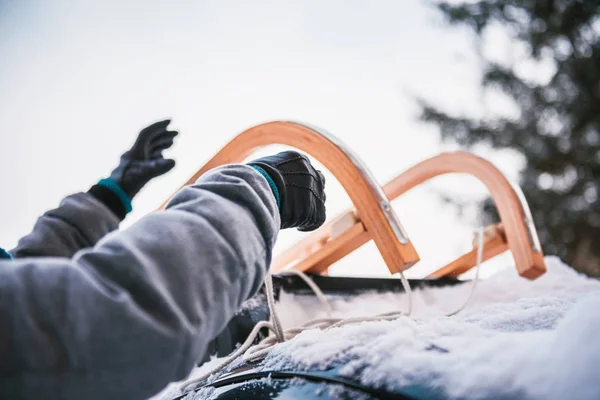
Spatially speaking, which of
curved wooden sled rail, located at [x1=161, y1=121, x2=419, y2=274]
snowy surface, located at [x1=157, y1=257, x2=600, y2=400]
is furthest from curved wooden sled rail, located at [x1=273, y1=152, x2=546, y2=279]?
snowy surface, located at [x1=157, y1=257, x2=600, y2=400]

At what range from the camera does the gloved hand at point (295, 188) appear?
1.67 feet

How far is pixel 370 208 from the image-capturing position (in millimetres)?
870

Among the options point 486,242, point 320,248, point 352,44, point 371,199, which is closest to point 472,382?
point 371,199

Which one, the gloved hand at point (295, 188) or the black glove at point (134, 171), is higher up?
the black glove at point (134, 171)

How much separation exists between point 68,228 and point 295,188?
0.38 meters

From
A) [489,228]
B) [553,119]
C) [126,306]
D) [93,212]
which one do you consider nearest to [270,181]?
[126,306]

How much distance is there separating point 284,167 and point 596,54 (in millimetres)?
5031

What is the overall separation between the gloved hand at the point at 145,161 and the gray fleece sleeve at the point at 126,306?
0.43m

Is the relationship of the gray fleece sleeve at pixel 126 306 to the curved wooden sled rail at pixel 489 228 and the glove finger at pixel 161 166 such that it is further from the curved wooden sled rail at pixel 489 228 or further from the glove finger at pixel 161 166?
the curved wooden sled rail at pixel 489 228

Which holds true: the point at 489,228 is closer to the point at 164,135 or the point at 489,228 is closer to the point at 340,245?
the point at 340,245

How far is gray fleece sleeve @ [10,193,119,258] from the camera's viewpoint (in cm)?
67

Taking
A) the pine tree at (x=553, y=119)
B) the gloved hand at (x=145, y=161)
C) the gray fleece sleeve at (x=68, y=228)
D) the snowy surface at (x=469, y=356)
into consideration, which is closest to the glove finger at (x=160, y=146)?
the gloved hand at (x=145, y=161)

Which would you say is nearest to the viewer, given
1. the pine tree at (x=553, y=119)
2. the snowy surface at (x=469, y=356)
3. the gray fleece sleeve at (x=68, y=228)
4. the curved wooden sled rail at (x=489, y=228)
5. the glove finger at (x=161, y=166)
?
the snowy surface at (x=469, y=356)

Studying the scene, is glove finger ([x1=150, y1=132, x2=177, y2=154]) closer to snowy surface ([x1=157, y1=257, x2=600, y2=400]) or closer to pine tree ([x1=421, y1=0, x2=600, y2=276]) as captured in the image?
snowy surface ([x1=157, y1=257, x2=600, y2=400])
